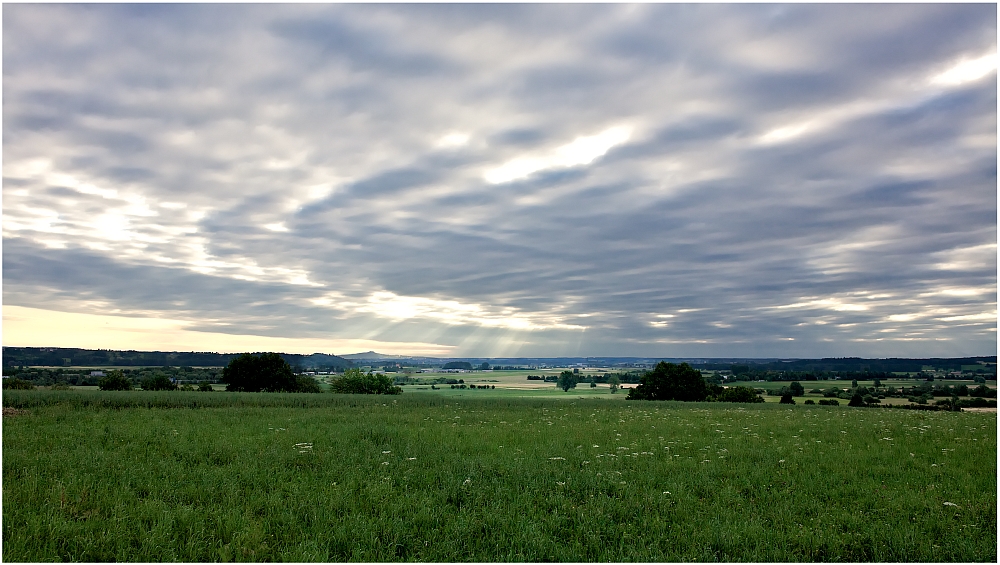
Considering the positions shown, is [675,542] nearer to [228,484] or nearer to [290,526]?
[290,526]

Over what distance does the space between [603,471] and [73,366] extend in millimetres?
99452

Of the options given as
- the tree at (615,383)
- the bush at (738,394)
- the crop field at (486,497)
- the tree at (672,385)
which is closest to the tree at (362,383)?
the tree at (672,385)

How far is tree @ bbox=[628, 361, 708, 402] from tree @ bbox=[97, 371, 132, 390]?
68.1m

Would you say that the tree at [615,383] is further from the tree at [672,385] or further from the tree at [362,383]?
the tree at [362,383]

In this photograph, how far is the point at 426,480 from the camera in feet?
41.2

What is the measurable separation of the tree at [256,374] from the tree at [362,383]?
12164 millimetres

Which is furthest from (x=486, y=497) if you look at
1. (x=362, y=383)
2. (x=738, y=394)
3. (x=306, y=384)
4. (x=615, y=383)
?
(x=615, y=383)

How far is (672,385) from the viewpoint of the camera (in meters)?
73.7

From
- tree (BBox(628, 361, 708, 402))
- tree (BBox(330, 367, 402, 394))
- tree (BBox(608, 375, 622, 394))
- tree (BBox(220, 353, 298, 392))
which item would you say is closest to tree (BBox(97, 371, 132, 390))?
tree (BBox(220, 353, 298, 392))

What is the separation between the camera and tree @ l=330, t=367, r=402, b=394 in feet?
292

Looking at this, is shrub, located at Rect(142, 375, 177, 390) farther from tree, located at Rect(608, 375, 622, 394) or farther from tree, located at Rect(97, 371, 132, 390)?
tree, located at Rect(608, 375, 622, 394)

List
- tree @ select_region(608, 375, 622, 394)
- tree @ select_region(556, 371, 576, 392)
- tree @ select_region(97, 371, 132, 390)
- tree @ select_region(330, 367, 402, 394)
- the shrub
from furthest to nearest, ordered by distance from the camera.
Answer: tree @ select_region(556, 371, 576, 392) < tree @ select_region(608, 375, 622, 394) < tree @ select_region(330, 367, 402, 394) < the shrub < tree @ select_region(97, 371, 132, 390)

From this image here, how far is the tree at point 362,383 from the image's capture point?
89.1 m

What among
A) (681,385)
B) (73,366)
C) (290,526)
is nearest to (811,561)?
(290,526)
